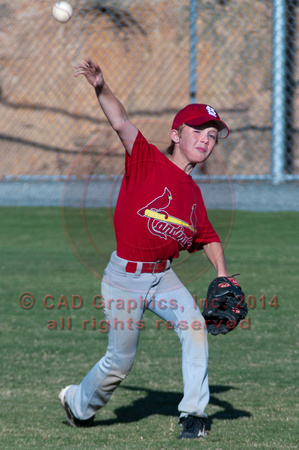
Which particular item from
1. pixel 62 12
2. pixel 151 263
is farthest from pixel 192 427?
pixel 62 12

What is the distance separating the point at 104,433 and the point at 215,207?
23.6 feet

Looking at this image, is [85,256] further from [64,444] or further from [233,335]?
[64,444]

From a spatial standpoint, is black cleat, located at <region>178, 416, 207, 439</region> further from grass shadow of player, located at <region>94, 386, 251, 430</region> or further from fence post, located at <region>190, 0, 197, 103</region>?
fence post, located at <region>190, 0, 197, 103</region>

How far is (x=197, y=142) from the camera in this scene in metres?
3.77

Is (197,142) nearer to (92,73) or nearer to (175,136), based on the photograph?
(175,136)

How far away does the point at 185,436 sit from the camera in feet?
11.7

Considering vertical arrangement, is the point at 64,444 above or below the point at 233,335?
above

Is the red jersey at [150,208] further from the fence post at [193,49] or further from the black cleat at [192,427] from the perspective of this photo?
the fence post at [193,49]

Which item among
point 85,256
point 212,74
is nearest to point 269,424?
point 85,256

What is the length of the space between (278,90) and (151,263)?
7.62 m

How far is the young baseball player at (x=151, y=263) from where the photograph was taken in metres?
3.57

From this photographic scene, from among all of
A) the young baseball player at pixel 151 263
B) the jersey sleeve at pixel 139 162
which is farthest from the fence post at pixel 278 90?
the jersey sleeve at pixel 139 162

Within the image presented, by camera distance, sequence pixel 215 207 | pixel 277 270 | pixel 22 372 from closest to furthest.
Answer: pixel 22 372 → pixel 277 270 → pixel 215 207

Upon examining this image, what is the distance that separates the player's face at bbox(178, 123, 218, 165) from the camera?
12.2 ft
